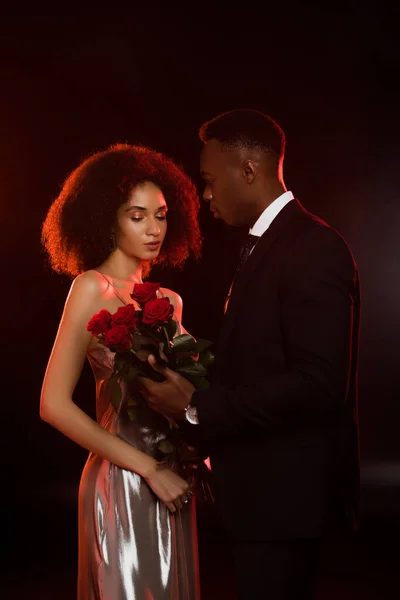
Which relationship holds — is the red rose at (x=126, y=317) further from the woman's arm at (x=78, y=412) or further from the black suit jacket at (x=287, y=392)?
the woman's arm at (x=78, y=412)

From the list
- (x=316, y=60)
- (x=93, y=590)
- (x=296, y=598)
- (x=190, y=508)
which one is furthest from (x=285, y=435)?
(x=316, y=60)

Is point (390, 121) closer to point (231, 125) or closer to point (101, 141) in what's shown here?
point (101, 141)

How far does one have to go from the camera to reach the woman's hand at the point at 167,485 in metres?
2.84

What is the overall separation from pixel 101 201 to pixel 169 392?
0.94 meters

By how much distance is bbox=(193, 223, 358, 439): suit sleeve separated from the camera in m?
2.36

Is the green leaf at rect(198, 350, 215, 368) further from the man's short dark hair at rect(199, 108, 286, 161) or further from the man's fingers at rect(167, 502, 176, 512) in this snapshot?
the man's short dark hair at rect(199, 108, 286, 161)

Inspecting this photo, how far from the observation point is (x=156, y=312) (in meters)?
2.53

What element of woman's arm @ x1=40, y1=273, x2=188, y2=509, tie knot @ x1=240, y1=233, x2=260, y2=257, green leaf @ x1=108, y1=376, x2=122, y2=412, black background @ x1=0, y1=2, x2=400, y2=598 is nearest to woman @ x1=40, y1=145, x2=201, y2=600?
woman's arm @ x1=40, y1=273, x2=188, y2=509

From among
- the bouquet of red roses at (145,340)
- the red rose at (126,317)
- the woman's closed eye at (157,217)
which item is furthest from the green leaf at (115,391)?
the woman's closed eye at (157,217)

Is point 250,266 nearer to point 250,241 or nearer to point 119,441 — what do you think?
point 250,241

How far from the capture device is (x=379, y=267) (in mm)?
6785

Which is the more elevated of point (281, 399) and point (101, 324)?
point (101, 324)

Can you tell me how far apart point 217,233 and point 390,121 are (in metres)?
1.57

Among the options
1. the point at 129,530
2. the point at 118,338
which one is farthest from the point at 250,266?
the point at 129,530
